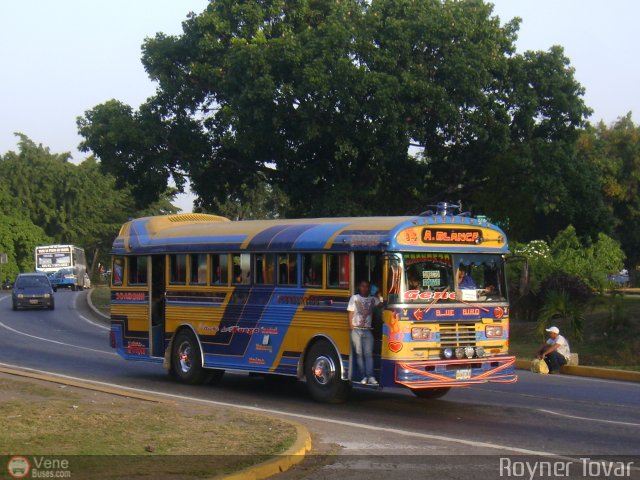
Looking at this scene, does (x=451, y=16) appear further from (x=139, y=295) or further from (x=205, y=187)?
(x=139, y=295)

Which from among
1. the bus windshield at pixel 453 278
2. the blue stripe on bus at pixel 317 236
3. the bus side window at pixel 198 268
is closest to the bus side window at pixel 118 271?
the bus side window at pixel 198 268

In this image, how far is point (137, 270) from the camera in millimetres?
19219

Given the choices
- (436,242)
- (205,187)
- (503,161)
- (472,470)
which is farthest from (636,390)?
(205,187)

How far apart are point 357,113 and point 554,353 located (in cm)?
1187

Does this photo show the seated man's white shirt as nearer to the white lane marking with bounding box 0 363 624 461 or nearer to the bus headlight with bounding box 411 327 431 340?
the bus headlight with bounding box 411 327 431 340

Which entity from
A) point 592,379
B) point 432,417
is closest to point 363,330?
point 432,417

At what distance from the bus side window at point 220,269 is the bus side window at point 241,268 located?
19cm

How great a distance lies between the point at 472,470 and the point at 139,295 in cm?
1055

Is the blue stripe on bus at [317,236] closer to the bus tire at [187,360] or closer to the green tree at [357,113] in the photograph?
the bus tire at [187,360]

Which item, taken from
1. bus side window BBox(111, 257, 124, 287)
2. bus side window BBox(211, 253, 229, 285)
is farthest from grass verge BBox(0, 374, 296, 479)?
bus side window BBox(111, 257, 124, 287)

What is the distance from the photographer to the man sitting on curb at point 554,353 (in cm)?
2025

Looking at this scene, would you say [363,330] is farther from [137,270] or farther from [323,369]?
[137,270]

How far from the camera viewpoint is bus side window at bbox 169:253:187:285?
1797 centimetres

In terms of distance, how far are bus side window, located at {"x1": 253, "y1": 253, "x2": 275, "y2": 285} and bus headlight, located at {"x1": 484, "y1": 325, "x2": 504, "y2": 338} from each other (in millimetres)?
3593
